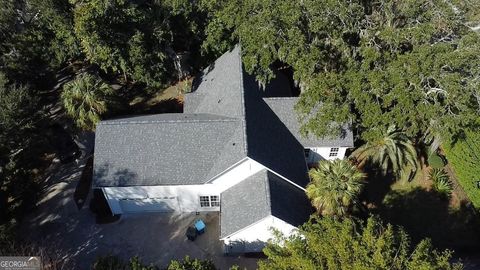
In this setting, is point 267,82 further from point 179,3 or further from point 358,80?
point 179,3

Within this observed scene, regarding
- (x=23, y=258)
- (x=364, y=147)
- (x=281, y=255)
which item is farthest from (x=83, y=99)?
(x=364, y=147)

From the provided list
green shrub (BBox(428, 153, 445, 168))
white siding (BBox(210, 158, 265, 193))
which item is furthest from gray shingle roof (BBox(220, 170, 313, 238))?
green shrub (BBox(428, 153, 445, 168))

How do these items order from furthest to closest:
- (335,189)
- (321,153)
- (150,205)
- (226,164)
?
1. (321,153)
2. (150,205)
3. (226,164)
4. (335,189)

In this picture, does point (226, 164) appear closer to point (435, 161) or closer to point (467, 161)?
point (435, 161)

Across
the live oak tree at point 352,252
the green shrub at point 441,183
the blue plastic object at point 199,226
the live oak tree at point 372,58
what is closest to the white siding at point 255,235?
the blue plastic object at point 199,226

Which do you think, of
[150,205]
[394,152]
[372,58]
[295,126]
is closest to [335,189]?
[394,152]

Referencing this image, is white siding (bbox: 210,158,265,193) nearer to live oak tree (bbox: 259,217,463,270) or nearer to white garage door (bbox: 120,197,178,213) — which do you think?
white garage door (bbox: 120,197,178,213)
